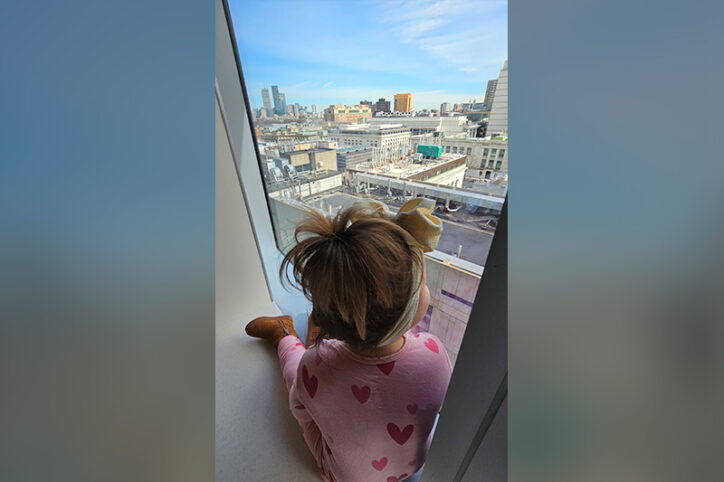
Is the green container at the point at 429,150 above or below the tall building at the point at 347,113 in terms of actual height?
below

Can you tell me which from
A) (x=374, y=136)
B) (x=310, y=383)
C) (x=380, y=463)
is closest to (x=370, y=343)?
(x=310, y=383)

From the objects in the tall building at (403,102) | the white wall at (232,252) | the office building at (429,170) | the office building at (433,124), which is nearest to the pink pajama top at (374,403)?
the office building at (429,170)

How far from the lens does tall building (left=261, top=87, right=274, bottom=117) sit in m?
1.17

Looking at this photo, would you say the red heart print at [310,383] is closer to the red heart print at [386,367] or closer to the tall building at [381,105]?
the red heart print at [386,367]

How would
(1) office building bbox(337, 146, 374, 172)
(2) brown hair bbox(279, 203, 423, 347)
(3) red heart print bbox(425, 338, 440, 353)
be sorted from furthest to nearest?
1. (1) office building bbox(337, 146, 374, 172)
2. (3) red heart print bbox(425, 338, 440, 353)
3. (2) brown hair bbox(279, 203, 423, 347)

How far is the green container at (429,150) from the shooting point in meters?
0.79

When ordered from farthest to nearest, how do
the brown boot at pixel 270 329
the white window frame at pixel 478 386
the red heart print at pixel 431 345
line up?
the brown boot at pixel 270 329, the red heart print at pixel 431 345, the white window frame at pixel 478 386

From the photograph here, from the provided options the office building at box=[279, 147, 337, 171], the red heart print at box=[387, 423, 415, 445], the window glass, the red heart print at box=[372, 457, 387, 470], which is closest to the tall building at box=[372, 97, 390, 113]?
the window glass

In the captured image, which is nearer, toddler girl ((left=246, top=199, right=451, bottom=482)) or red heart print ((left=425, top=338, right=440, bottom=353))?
toddler girl ((left=246, top=199, right=451, bottom=482))

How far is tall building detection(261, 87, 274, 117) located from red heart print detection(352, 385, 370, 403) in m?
1.22

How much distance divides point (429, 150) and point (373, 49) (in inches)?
14.4

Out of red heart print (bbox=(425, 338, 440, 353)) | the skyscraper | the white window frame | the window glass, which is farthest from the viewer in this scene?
the skyscraper

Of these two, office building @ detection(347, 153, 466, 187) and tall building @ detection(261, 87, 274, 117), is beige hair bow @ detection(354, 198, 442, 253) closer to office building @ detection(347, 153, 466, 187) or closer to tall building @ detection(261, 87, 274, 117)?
office building @ detection(347, 153, 466, 187)

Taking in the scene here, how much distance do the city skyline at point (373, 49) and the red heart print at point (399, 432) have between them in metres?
0.83
